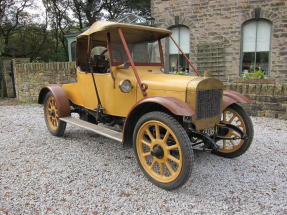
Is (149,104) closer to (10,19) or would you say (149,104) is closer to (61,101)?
(61,101)

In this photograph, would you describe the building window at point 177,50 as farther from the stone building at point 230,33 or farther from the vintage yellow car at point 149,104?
the vintage yellow car at point 149,104

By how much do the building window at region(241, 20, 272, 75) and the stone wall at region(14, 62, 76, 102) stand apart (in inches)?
232

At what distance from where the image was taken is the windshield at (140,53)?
3615 mm

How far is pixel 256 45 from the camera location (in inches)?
333

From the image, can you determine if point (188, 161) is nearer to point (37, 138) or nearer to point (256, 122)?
point (37, 138)

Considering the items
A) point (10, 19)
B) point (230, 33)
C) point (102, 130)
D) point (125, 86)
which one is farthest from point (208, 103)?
point (10, 19)

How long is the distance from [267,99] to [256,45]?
3.27 m

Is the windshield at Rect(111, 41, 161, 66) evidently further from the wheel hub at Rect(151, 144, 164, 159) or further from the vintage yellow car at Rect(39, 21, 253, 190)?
the wheel hub at Rect(151, 144, 164, 159)

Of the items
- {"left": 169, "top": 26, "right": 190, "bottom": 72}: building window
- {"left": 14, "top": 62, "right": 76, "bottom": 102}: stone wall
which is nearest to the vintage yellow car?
{"left": 14, "top": 62, "right": 76, "bottom": 102}: stone wall

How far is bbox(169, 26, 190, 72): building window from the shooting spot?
9500mm

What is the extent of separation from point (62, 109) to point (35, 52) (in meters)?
14.0

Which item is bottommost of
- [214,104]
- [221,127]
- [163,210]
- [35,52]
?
[163,210]

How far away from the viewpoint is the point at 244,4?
8250mm

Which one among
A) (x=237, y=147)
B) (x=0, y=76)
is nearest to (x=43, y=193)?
(x=237, y=147)
